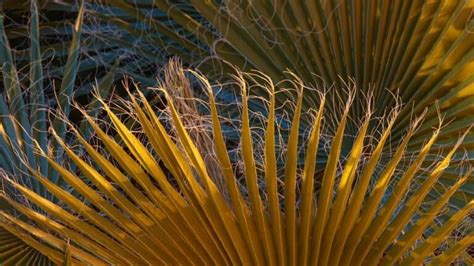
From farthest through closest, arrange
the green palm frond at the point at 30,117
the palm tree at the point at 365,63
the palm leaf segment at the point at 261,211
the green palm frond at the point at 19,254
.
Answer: the green palm frond at the point at 30,117, the palm tree at the point at 365,63, the green palm frond at the point at 19,254, the palm leaf segment at the point at 261,211

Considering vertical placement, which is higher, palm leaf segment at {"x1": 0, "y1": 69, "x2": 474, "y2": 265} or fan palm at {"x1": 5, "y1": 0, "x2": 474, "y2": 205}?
fan palm at {"x1": 5, "y1": 0, "x2": 474, "y2": 205}

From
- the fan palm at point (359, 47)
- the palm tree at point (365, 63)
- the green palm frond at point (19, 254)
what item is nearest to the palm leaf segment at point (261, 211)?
the palm tree at point (365, 63)

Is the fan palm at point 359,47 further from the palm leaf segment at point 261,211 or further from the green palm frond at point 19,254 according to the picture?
the green palm frond at point 19,254

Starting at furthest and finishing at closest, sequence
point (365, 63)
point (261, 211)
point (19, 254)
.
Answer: point (365, 63) → point (19, 254) → point (261, 211)

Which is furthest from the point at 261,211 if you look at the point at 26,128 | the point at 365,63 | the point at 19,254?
the point at 26,128

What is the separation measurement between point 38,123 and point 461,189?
2.84ft

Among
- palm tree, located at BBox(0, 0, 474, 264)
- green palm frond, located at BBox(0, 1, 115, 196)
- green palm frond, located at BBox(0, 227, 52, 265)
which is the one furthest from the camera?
green palm frond, located at BBox(0, 1, 115, 196)

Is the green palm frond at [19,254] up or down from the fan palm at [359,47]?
down

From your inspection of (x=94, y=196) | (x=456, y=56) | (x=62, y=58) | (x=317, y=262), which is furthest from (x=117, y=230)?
(x=62, y=58)

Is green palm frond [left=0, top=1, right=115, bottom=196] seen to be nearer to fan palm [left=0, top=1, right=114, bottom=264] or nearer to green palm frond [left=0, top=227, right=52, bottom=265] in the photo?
fan palm [left=0, top=1, right=114, bottom=264]

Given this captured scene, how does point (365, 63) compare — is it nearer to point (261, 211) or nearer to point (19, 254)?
point (261, 211)

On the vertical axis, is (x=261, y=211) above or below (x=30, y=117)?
below

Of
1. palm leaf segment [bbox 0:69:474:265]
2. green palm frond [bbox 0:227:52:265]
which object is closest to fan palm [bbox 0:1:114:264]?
green palm frond [bbox 0:227:52:265]

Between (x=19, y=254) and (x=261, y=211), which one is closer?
(x=261, y=211)
